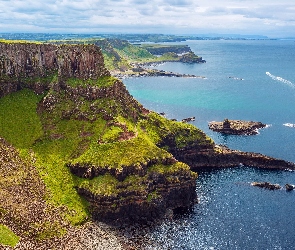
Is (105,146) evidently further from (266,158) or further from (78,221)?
(266,158)

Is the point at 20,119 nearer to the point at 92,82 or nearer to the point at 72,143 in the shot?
the point at 72,143

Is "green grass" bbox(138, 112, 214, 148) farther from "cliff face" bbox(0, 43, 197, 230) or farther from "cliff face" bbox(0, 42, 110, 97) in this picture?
"cliff face" bbox(0, 42, 110, 97)

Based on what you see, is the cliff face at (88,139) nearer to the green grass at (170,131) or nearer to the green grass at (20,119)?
the green grass at (20,119)

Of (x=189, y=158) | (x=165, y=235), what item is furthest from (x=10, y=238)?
(x=189, y=158)

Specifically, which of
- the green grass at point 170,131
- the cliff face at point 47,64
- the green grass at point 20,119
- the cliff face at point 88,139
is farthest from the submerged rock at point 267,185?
the green grass at point 20,119

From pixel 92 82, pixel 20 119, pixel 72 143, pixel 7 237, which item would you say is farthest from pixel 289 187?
pixel 20 119

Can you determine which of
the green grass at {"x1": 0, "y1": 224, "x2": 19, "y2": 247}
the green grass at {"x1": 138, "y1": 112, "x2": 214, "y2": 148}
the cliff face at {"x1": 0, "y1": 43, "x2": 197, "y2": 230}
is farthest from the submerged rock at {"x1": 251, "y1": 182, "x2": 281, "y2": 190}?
the green grass at {"x1": 0, "y1": 224, "x2": 19, "y2": 247}

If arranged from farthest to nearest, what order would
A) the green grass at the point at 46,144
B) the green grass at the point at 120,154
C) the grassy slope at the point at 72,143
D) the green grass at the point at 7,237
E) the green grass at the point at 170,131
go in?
the green grass at the point at 170,131 < the green grass at the point at 120,154 < the grassy slope at the point at 72,143 < the green grass at the point at 46,144 < the green grass at the point at 7,237
